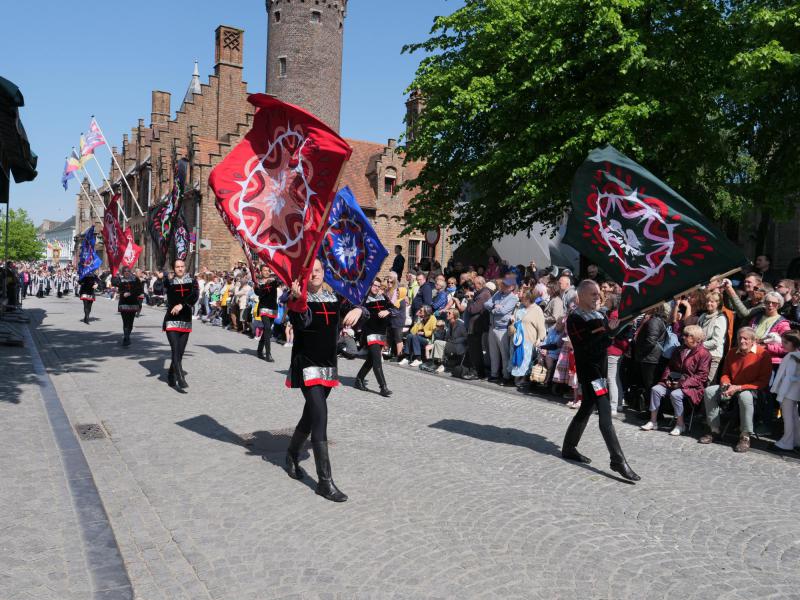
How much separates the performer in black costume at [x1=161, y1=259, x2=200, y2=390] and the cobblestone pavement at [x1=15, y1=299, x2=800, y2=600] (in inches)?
35.6

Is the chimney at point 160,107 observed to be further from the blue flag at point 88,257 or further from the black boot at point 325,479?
the black boot at point 325,479

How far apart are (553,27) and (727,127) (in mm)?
5690

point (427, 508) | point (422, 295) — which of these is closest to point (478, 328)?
point (422, 295)

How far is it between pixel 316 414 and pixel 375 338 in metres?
5.28

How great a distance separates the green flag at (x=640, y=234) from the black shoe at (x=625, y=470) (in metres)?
1.44

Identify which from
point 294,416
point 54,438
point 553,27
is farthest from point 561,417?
point 553,27

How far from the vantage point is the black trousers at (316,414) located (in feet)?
20.0

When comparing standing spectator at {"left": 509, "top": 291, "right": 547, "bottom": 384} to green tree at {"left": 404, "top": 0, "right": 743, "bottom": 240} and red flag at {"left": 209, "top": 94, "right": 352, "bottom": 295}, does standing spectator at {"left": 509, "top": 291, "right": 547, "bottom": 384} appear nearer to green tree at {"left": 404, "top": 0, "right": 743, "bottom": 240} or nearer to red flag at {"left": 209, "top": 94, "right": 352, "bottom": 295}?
red flag at {"left": 209, "top": 94, "right": 352, "bottom": 295}

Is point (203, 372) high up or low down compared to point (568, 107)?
down

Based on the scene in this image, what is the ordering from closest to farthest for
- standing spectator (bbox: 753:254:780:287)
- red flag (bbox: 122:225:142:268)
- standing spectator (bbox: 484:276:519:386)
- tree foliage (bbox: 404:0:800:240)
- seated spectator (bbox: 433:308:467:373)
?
standing spectator (bbox: 753:254:780:287) → standing spectator (bbox: 484:276:519:386) → seated spectator (bbox: 433:308:467:373) → red flag (bbox: 122:225:142:268) → tree foliage (bbox: 404:0:800:240)

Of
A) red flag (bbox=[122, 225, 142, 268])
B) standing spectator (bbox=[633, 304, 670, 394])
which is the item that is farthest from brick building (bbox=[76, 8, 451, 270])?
standing spectator (bbox=[633, 304, 670, 394])

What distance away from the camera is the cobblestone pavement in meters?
4.36

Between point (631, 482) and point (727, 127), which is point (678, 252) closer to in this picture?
point (631, 482)

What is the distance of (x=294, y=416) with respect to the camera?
29.9 ft
